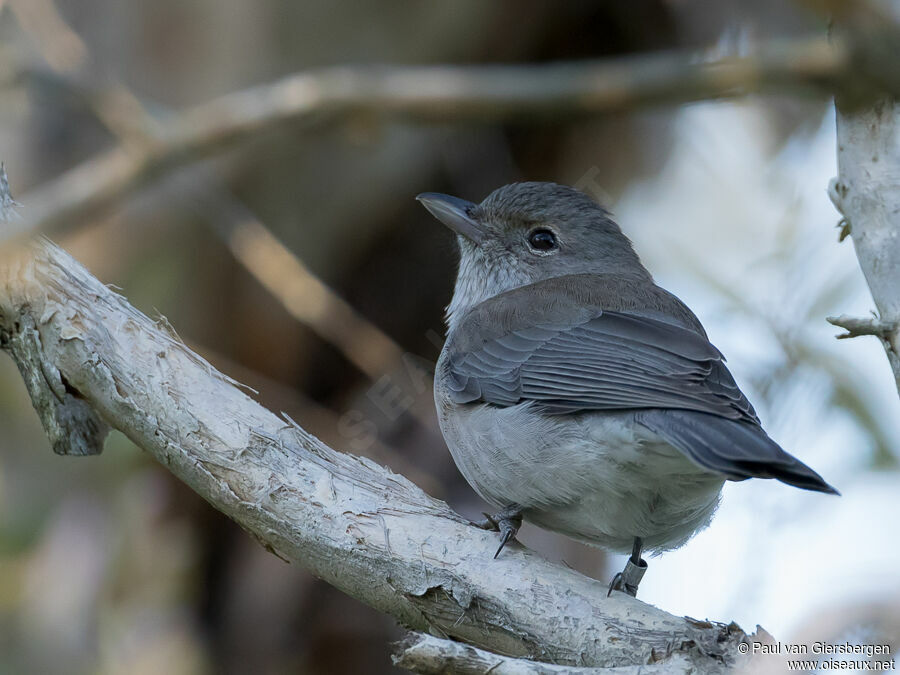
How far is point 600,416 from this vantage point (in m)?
3.57

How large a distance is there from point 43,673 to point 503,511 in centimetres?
268

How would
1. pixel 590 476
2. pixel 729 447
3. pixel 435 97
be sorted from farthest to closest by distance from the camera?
pixel 590 476 → pixel 435 97 → pixel 729 447

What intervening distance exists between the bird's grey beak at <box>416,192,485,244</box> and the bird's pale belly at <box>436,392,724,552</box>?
1.42 m

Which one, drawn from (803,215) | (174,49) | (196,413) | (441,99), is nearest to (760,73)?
(441,99)

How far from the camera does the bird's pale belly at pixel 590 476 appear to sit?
3453 millimetres

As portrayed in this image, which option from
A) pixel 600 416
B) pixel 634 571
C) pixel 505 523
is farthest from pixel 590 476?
pixel 634 571

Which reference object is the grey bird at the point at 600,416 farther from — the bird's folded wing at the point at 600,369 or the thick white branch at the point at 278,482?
the thick white branch at the point at 278,482

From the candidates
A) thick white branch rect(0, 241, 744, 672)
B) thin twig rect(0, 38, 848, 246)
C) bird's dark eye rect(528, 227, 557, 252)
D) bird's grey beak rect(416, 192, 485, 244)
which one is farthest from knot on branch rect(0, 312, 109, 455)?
bird's dark eye rect(528, 227, 557, 252)

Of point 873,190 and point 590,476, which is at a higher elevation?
point 873,190

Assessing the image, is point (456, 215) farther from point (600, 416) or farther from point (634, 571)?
point (634, 571)

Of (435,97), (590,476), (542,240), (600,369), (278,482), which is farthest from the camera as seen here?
(542,240)

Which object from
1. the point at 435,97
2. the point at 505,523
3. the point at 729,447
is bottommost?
the point at 505,523

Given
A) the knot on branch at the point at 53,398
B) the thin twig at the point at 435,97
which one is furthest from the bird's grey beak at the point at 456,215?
the knot on branch at the point at 53,398

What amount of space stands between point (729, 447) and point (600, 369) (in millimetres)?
879
